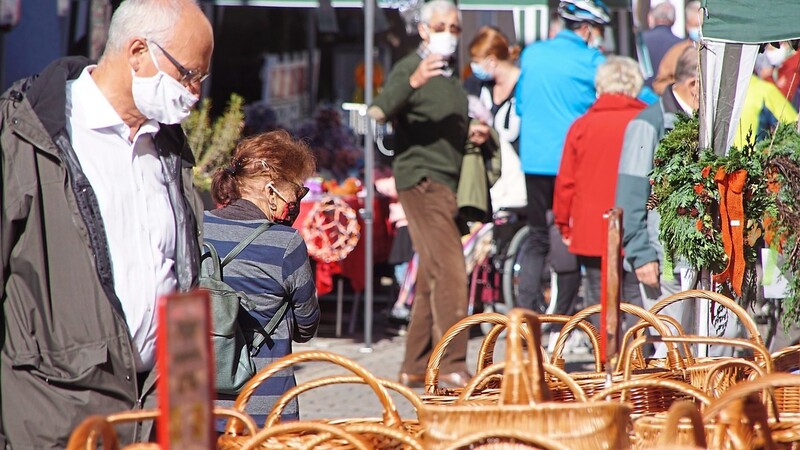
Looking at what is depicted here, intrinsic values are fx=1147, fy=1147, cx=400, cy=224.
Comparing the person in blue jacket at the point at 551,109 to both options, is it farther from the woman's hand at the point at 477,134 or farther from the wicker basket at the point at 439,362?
the wicker basket at the point at 439,362

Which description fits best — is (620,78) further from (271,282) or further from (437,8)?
(271,282)

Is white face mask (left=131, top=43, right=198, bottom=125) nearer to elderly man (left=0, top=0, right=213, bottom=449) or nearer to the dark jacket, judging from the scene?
elderly man (left=0, top=0, right=213, bottom=449)

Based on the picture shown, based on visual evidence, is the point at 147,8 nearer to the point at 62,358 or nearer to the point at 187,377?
the point at 62,358

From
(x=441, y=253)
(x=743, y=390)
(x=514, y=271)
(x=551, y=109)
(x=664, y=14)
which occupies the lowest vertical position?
(x=514, y=271)

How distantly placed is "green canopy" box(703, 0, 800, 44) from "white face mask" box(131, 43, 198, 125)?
183cm

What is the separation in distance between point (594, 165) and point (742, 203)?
93.8 inches

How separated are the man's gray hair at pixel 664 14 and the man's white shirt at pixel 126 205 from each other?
734 centimetres

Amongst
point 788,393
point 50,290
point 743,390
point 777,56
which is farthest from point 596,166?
point 777,56

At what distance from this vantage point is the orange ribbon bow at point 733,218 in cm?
374

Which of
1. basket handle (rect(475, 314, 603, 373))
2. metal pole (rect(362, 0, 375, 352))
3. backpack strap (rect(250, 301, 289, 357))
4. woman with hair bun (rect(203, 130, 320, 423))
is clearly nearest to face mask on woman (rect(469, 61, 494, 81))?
metal pole (rect(362, 0, 375, 352))

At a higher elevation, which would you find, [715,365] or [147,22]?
[147,22]

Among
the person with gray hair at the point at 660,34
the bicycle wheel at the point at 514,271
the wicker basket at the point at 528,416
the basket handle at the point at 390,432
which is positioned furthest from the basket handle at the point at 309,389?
the person with gray hair at the point at 660,34

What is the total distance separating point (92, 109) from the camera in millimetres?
2707

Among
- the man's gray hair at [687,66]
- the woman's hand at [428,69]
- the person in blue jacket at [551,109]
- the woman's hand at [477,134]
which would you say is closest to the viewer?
the man's gray hair at [687,66]
